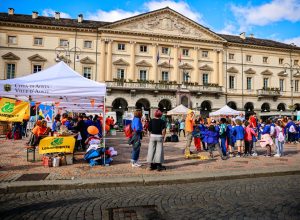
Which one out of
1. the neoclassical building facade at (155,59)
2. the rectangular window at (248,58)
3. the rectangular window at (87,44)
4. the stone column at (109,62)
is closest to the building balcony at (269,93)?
the neoclassical building facade at (155,59)

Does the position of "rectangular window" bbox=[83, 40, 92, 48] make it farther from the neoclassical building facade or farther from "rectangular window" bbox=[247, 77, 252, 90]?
"rectangular window" bbox=[247, 77, 252, 90]

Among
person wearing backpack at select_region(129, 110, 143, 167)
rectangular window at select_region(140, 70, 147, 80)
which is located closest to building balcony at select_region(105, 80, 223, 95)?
rectangular window at select_region(140, 70, 147, 80)

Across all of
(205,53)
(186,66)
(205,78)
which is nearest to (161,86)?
(186,66)

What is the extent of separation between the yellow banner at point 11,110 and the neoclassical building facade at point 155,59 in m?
27.3

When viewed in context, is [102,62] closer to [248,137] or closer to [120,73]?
[120,73]

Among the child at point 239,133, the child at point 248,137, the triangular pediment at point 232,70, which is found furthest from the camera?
the triangular pediment at point 232,70

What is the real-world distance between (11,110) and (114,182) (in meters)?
4.87

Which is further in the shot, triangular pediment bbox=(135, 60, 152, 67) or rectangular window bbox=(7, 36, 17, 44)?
triangular pediment bbox=(135, 60, 152, 67)

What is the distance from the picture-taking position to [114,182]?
6965mm

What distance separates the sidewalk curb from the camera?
6.45 metres

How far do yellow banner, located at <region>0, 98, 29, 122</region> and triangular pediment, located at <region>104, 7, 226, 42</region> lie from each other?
3274cm

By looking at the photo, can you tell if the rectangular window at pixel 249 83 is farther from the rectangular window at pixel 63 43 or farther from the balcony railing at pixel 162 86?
Result: the rectangular window at pixel 63 43

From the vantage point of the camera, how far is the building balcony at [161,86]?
38.2 metres

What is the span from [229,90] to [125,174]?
1597 inches
